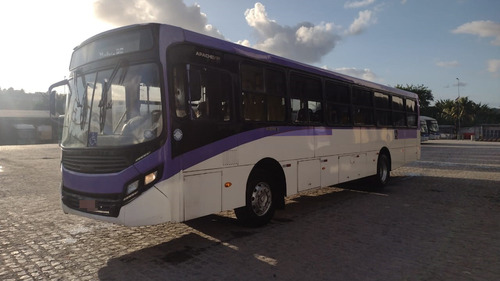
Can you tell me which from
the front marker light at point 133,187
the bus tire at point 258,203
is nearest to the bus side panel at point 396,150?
the bus tire at point 258,203

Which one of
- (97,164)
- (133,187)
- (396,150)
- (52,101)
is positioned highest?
(52,101)

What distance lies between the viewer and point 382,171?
11.5 meters

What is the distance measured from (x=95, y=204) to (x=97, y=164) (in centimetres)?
57

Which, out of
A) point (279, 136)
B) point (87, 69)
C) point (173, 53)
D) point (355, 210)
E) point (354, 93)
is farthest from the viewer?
point (354, 93)

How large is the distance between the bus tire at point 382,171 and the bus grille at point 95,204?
848 cm

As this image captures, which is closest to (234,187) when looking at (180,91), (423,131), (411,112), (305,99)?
(180,91)

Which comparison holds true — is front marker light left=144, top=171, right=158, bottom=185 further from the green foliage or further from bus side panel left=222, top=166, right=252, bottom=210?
the green foliage

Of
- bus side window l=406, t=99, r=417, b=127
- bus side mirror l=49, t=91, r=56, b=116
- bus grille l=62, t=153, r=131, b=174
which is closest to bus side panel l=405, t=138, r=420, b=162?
bus side window l=406, t=99, r=417, b=127

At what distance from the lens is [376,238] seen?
19.4 feet

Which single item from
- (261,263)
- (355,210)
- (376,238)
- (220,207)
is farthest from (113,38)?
(355,210)

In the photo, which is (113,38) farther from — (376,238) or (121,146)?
(376,238)

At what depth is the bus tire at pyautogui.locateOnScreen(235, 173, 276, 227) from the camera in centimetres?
641

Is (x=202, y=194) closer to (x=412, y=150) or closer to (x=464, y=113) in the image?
(x=412, y=150)

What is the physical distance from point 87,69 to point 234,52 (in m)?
2.38
